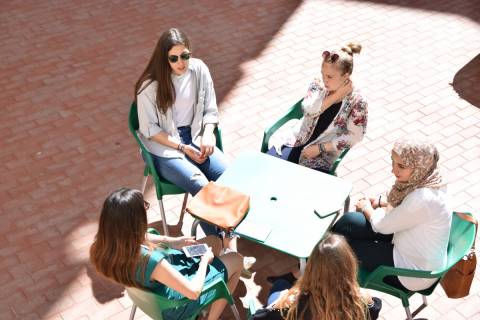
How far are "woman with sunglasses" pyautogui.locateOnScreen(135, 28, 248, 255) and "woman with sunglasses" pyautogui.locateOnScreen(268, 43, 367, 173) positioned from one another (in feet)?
1.95

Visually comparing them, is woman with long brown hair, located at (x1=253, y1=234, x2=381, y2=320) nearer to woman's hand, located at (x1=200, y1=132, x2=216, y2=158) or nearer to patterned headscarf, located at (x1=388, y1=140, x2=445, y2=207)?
patterned headscarf, located at (x1=388, y1=140, x2=445, y2=207)

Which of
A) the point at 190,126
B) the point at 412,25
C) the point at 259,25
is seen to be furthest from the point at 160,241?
the point at 412,25

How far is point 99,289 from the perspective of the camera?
5.50 m

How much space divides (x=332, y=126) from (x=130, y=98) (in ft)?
9.52

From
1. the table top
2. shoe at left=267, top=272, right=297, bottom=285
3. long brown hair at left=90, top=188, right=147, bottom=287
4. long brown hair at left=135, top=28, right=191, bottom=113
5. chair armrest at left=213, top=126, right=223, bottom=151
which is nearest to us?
long brown hair at left=90, top=188, right=147, bottom=287

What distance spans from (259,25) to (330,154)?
12.4 feet

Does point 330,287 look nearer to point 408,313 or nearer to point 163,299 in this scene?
point 163,299

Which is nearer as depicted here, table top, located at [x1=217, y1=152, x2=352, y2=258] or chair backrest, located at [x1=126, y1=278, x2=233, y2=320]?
chair backrest, located at [x1=126, y1=278, x2=233, y2=320]

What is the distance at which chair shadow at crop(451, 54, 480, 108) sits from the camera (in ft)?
25.0

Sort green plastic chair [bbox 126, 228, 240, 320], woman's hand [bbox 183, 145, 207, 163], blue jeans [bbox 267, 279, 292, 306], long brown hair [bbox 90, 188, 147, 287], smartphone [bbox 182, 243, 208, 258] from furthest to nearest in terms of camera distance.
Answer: woman's hand [bbox 183, 145, 207, 163] < smartphone [bbox 182, 243, 208, 258] < blue jeans [bbox 267, 279, 292, 306] < green plastic chair [bbox 126, 228, 240, 320] < long brown hair [bbox 90, 188, 147, 287]

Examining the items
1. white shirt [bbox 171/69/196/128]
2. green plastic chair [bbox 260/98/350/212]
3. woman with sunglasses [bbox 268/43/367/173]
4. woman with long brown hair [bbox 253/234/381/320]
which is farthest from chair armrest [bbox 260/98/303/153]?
woman with long brown hair [bbox 253/234/381/320]

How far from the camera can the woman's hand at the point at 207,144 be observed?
5660 mm

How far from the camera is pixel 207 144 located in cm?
568

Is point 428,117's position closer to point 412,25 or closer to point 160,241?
point 412,25
